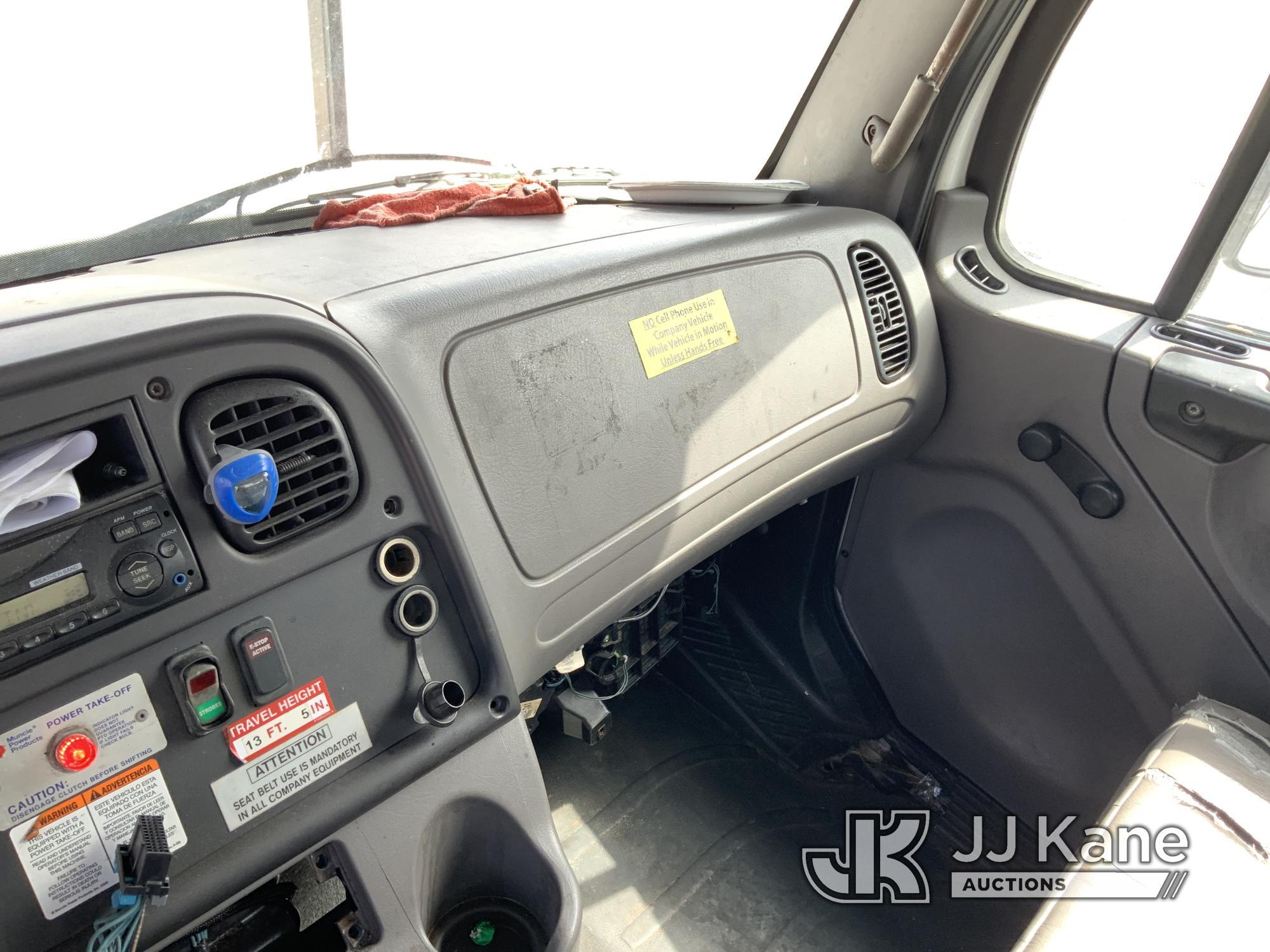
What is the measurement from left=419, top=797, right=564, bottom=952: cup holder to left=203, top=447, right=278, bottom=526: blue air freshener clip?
47 cm

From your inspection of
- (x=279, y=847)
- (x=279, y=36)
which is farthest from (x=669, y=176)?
(x=279, y=847)

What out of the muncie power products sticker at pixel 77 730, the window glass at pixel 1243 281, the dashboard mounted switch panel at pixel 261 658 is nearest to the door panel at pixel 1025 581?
the window glass at pixel 1243 281

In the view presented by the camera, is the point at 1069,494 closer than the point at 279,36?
No

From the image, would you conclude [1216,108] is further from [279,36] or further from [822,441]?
[279,36]

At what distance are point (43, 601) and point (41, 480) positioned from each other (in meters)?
0.11

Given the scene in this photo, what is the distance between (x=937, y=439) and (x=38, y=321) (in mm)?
1633

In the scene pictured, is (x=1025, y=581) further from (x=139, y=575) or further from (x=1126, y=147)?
(x=139, y=575)

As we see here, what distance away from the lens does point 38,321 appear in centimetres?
83

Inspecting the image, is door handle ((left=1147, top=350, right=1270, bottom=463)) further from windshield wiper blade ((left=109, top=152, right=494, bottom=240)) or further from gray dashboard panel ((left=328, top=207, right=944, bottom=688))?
windshield wiper blade ((left=109, top=152, right=494, bottom=240))

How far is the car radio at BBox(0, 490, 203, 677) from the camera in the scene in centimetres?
76

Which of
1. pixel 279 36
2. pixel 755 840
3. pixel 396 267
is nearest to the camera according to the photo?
pixel 396 267

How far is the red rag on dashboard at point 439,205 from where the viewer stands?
152 centimetres

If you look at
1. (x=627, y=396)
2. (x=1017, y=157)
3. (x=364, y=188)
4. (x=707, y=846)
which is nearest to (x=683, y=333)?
(x=627, y=396)

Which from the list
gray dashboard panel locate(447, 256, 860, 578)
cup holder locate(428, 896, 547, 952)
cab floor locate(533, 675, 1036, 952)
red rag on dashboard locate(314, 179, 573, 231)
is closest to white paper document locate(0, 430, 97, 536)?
gray dashboard panel locate(447, 256, 860, 578)
